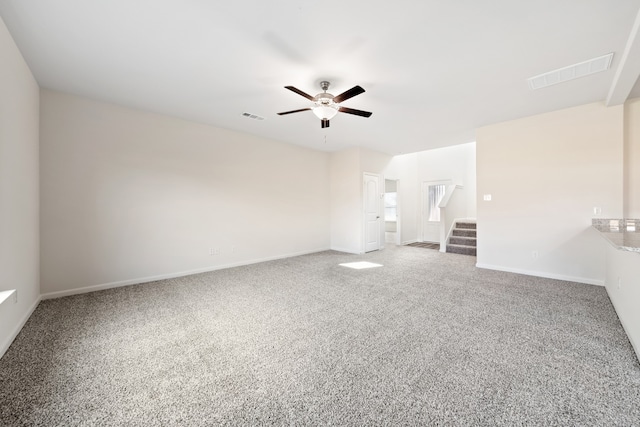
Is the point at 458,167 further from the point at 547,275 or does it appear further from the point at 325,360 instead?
the point at 325,360

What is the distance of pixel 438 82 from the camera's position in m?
3.12

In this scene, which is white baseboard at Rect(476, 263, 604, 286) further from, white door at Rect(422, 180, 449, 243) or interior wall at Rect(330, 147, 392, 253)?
white door at Rect(422, 180, 449, 243)

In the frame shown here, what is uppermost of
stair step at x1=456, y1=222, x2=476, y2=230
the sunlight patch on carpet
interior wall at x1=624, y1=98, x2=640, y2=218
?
interior wall at x1=624, y1=98, x2=640, y2=218

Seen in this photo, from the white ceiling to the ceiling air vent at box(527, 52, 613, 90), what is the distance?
0.10 metres

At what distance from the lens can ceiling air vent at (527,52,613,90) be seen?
2674 millimetres

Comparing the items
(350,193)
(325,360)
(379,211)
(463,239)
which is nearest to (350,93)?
(325,360)

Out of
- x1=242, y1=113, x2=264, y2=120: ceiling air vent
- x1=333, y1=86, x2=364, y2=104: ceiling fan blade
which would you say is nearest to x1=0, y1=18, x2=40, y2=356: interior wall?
x1=242, y1=113, x2=264, y2=120: ceiling air vent

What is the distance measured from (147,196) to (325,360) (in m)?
3.81

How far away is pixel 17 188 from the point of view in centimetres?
250

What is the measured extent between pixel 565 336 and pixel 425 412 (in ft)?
5.98

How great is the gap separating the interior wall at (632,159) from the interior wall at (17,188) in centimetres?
725

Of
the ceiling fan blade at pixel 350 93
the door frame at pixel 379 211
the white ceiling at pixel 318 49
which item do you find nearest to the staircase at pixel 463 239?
the door frame at pixel 379 211

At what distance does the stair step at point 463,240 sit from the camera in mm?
6390

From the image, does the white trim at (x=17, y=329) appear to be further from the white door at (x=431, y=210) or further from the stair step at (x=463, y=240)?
the white door at (x=431, y=210)
